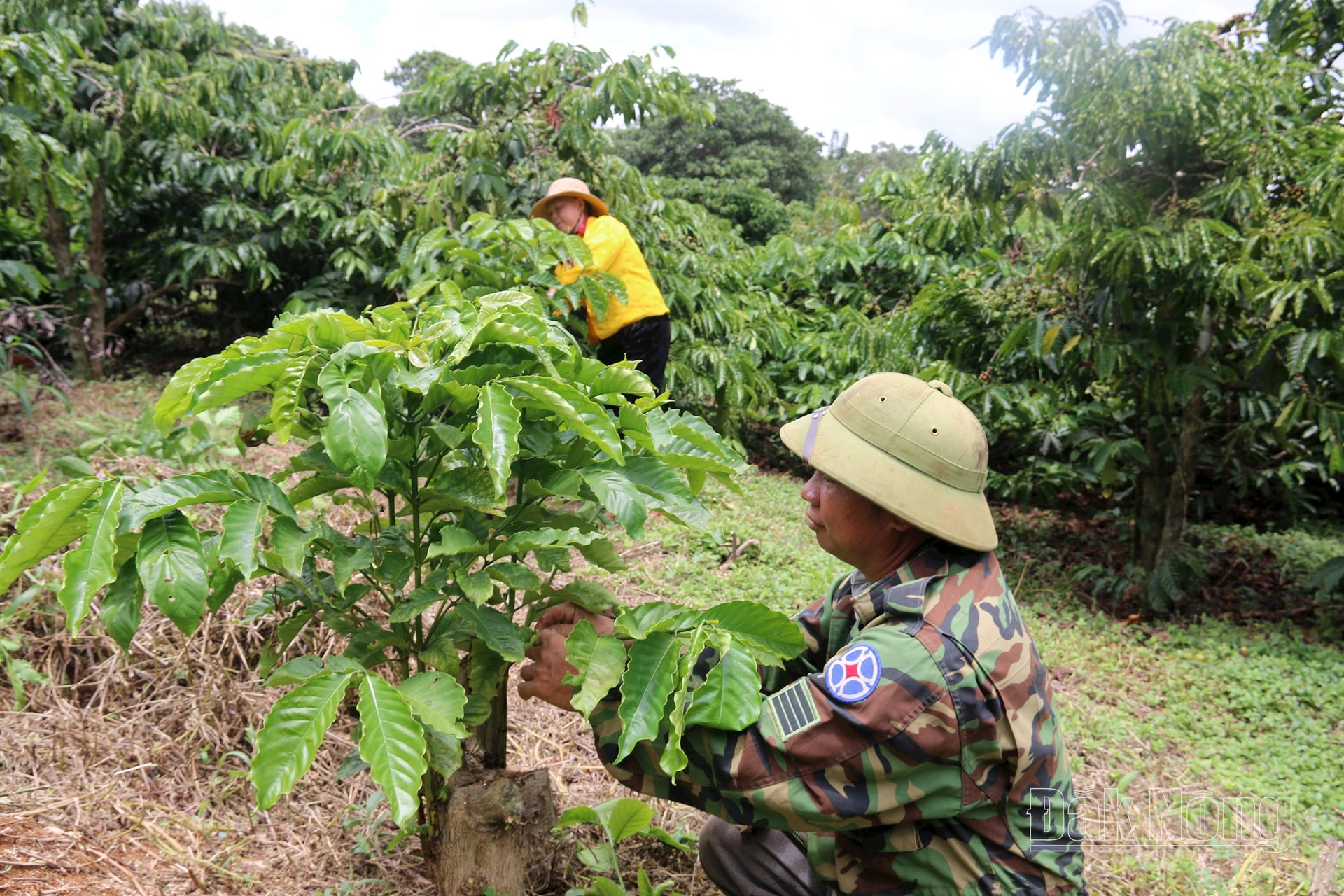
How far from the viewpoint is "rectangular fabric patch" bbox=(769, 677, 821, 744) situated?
1480 mm

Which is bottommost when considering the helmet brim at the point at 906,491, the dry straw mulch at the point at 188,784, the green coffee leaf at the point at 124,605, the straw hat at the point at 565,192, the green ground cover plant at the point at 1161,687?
the dry straw mulch at the point at 188,784

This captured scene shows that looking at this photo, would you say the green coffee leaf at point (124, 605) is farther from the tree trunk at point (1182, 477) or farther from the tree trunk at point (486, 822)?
the tree trunk at point (1182, 477)

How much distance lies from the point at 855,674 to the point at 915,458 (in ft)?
1.40

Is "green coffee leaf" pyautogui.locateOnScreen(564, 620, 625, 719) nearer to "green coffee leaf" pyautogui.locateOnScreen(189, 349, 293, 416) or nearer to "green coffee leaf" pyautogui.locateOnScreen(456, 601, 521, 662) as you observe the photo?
"green coffee leaf" pyautogui.locateOnScreen(456, 601, 521, 662)

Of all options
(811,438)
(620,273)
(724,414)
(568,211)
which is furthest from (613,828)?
(724,414)

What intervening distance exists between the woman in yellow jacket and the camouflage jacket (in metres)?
2.94

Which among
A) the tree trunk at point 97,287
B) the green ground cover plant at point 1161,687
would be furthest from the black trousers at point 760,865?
the tree trunk at point 97,287

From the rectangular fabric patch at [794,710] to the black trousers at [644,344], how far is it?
3.46 metres

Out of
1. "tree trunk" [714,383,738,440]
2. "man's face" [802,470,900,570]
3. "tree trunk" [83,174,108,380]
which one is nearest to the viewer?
"man's face" [802,470,900,570]

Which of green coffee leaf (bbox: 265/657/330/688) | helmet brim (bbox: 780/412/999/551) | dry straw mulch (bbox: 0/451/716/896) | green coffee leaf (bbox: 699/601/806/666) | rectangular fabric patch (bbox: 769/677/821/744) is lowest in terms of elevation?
dry straw mulch (bbox: 0/451/716/896)

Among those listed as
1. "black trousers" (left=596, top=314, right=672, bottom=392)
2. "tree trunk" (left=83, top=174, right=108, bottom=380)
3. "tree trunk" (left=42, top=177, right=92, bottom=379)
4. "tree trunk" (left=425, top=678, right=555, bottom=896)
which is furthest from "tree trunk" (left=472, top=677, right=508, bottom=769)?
"tree trunk" (left=83, top=174, right=108, bottom=380)

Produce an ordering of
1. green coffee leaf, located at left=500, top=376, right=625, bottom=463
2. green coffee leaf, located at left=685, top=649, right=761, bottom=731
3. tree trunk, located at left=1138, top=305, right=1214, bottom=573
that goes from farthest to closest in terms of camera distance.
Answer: tree trunk, located at left=1138, top=305, right=1214, bottom=573 < green coffee leaf, located at left=685, top=649, right=761, bottom=731 < green coffee leaf, located at left=500, top=376, right=625, bottom=463

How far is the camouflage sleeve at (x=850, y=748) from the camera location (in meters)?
1.47

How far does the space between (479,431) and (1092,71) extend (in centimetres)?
399
